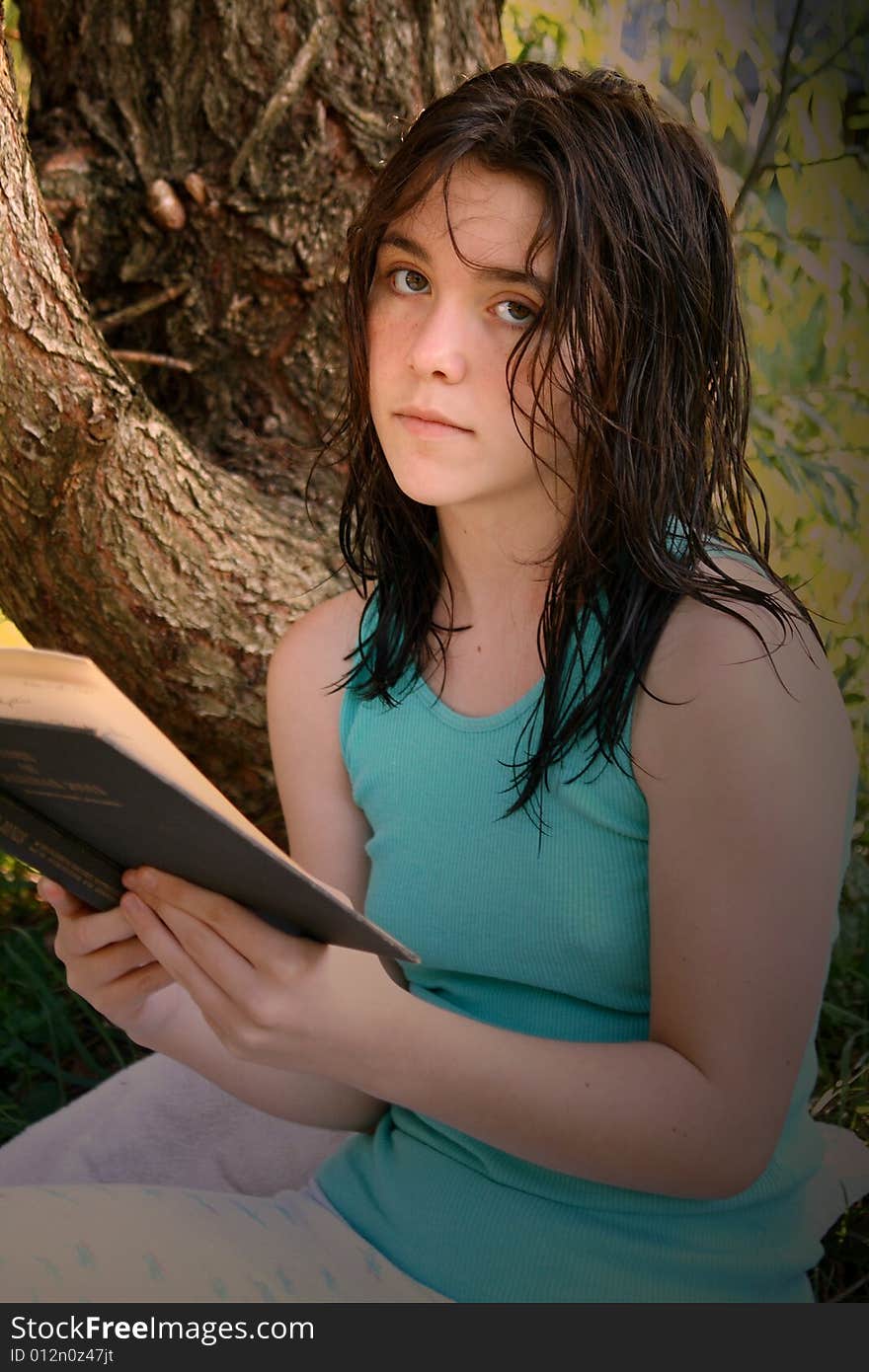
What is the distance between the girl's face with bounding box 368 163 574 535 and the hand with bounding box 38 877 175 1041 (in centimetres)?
48

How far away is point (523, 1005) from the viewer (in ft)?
4.58

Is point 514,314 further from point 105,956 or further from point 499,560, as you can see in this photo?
point 105,956

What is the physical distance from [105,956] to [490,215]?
0.75 metres

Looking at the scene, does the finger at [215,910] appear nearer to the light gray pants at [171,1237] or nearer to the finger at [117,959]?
the finger at [117,959]

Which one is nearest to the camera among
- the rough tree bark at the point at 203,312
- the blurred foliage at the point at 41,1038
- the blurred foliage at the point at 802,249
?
the rough tree bark at the point at 203,312

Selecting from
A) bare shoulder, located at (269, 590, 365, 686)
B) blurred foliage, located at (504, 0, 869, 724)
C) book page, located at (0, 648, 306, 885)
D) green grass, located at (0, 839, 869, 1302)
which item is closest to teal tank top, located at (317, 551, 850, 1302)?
bare shoulder, located at (269, 590, 365, 686)

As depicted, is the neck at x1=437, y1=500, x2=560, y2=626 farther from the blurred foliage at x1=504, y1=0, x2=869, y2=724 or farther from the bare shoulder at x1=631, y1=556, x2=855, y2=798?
the blurred foliage at x1=504, y1=0, x2=869, y2=724

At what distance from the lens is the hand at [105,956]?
1.28m

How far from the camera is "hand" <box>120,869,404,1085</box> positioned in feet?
3.69

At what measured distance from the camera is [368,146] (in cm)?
243

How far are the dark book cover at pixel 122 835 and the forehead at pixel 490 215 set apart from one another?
0.60m

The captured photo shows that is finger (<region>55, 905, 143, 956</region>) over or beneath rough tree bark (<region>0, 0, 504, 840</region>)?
beneath

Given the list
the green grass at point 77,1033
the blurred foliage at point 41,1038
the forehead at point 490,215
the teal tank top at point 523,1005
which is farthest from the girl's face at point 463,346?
the blurred foliage at point 41,1038
